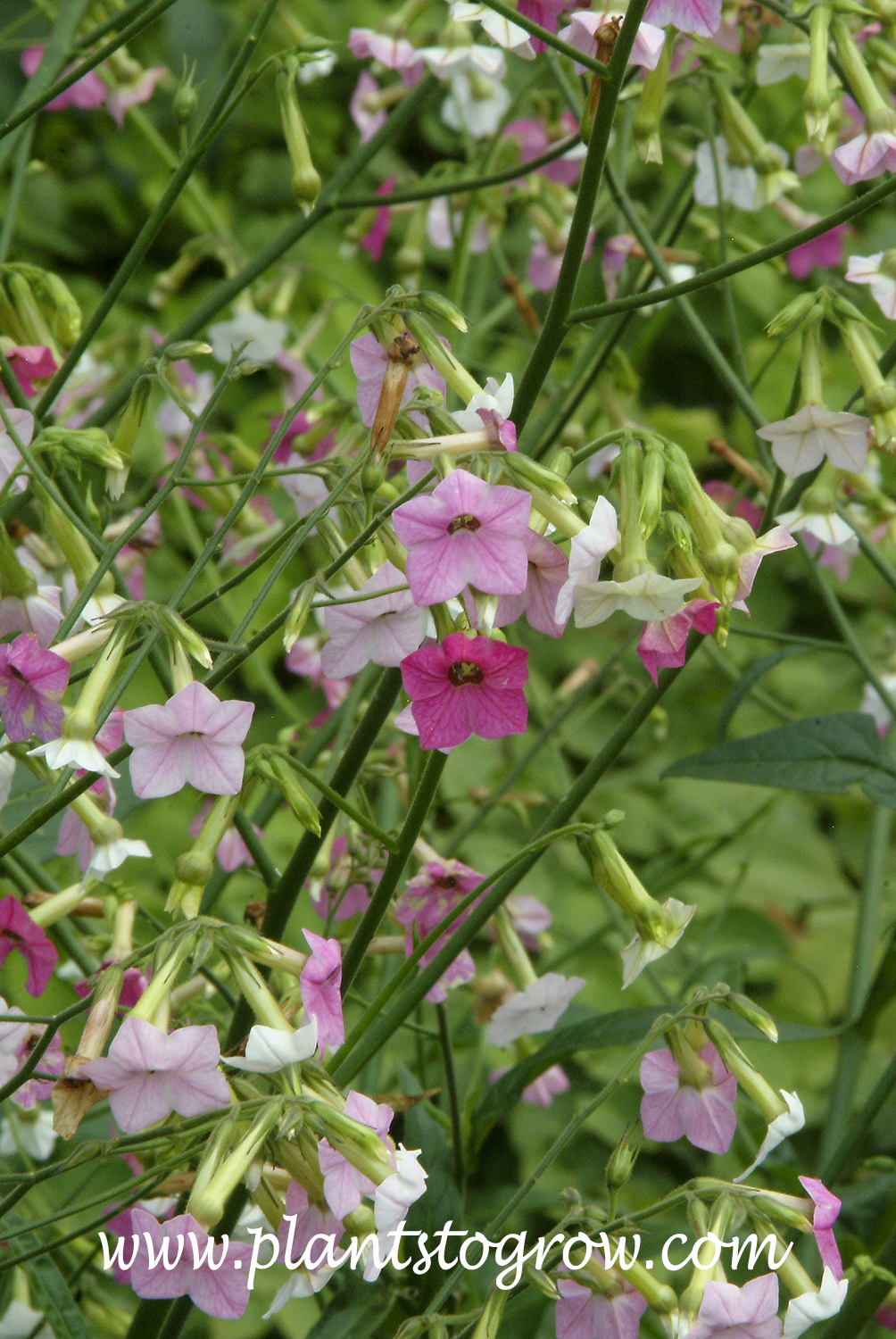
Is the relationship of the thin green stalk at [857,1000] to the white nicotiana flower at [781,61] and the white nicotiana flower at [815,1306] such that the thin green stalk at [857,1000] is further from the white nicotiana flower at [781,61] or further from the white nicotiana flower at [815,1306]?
the white nicotiana flower at [781,61]

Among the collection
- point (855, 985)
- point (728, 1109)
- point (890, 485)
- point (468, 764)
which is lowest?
point (890, 485)

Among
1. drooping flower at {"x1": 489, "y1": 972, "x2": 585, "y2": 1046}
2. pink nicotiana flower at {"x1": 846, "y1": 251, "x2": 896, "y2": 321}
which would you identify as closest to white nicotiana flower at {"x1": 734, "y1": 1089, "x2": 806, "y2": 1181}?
drooping flower at {"x1": 489, "y1": 972, "x2": 585, "y2": 1046}

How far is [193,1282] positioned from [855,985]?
62 centimetres

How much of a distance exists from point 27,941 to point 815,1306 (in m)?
0.41

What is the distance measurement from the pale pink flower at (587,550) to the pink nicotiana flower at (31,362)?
0.35 m

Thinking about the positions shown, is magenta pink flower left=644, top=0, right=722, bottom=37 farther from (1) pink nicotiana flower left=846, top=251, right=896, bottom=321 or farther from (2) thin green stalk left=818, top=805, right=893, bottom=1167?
(2) thin green stalk left=818, top=805, right=893, bottom=1167

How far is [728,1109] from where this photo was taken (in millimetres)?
644

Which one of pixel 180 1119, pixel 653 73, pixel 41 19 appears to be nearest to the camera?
pixel 180 1119

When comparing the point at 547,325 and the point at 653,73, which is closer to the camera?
the point at 547,325

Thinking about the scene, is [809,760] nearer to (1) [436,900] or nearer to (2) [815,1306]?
(1) [436,900]

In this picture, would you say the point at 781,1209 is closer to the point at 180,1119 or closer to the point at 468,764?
the point at 180,1119

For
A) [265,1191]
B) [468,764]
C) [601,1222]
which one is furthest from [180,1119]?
[468,764]

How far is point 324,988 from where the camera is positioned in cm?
52

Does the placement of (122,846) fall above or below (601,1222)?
above
